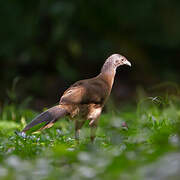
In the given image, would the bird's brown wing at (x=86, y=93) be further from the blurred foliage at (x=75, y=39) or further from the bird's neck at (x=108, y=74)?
the blurred foliage at (x=75, y=39)

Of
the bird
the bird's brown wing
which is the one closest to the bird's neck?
the bird

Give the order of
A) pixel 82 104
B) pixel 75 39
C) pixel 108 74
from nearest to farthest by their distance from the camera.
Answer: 1. pixel 82 104
2. pixel 108 74
3. pixel 75 39

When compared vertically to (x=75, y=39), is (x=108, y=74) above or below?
below

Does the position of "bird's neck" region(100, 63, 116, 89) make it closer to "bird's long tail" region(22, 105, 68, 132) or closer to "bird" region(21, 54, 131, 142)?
"bird" region(21, 54, 131, 142)

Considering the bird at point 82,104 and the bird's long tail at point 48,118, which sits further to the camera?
the bird at point 82,104

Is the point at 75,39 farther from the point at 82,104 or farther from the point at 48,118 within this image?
the point at 48,118

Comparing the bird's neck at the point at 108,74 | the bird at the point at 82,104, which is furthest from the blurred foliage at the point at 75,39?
the bird at the point at 82,104

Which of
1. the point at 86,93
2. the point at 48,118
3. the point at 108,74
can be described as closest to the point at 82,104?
the point at 86,93

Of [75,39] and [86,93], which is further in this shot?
[75,39]

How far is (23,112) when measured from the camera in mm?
6965

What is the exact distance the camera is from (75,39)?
38.1ft

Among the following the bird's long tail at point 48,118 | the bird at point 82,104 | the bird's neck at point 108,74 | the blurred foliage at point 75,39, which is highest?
the blurred foliage at point 75,39

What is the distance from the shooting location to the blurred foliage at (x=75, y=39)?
37.1ft

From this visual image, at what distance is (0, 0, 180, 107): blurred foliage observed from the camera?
11.3 meters
